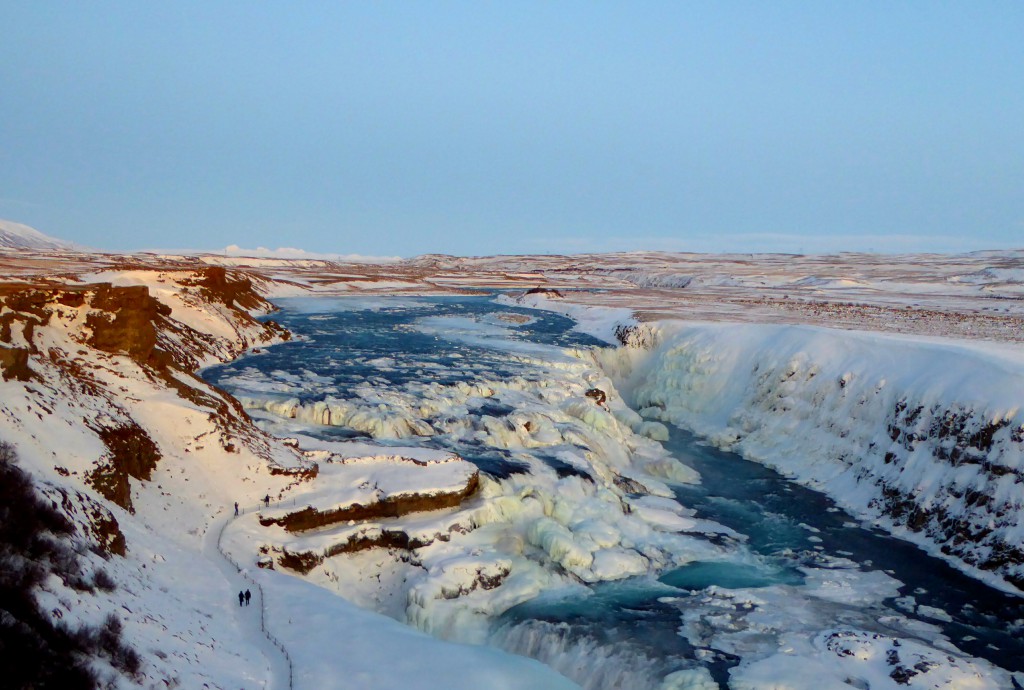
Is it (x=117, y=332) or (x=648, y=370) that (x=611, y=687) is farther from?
(x=648, y=370)

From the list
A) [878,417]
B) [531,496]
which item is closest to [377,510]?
[531,496]

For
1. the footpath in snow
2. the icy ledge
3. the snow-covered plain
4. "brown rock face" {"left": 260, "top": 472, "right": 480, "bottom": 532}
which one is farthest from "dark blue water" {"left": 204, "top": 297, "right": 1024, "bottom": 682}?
the footpath in snow

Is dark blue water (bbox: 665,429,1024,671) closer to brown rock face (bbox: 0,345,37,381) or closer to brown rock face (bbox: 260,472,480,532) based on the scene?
brown rock face (bbox: 260,472,480,532)

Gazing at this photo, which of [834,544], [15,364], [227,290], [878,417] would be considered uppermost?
[227,290]

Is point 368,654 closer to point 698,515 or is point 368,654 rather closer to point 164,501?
point 164,501

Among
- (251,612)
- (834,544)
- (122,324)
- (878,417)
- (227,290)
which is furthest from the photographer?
(227,290)

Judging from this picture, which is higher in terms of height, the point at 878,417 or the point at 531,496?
the point at 878,417
